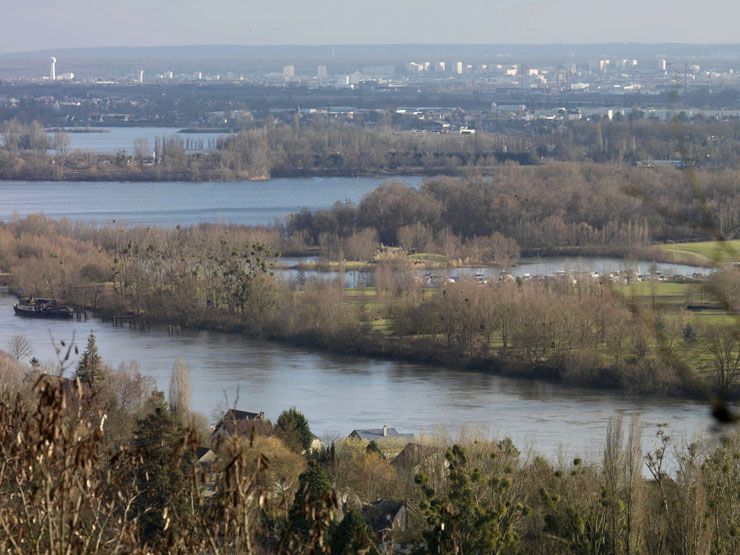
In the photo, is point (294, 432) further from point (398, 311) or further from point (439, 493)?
point (398, 311)

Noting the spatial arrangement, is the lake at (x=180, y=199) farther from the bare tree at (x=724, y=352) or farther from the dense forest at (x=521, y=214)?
the bare tree at (x=724, y=352)

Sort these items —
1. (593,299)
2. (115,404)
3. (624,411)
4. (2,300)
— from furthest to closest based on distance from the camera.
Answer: (2,300)
(593,299)
(624,411)
(115,404)

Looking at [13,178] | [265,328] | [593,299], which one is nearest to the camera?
[593,299]

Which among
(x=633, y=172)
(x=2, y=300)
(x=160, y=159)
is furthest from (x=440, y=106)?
(x=2, y=300)

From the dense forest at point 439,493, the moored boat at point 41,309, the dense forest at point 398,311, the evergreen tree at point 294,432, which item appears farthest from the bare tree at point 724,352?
the moored boat at point 41,309

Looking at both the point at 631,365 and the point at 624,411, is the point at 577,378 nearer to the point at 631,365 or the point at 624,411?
the point at 631,365

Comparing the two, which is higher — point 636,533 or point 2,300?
point 636,533

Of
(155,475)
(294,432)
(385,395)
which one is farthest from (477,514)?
(385,395)

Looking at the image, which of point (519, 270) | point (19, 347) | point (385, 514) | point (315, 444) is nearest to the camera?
point (385, 514)
